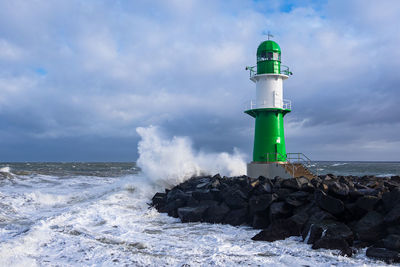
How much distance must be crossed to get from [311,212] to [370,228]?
48.3 inches

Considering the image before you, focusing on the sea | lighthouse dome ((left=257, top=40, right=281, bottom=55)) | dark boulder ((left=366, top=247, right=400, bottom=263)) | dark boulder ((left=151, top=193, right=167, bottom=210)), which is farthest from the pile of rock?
lighthouse dome ((left=257, top=40, right=281, bottom=55))

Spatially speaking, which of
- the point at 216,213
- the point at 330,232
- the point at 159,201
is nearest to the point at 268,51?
the point at 159,201

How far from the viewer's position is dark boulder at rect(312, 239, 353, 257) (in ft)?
17.6

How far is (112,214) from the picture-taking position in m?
9.16

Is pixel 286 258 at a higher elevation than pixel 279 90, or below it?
below

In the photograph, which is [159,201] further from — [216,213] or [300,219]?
[300,219]

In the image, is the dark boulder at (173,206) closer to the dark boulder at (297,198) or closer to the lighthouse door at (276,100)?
the dark boulder at (297,198)

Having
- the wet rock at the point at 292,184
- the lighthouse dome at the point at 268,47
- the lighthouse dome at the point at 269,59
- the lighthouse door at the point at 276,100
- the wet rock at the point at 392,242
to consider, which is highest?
the lighthouse dome at the point at 268,47

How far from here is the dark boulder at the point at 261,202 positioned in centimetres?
779

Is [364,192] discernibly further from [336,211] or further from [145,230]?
[145,230]

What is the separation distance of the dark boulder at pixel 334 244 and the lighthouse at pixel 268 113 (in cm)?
719

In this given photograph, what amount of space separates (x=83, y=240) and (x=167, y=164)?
987 centimetres

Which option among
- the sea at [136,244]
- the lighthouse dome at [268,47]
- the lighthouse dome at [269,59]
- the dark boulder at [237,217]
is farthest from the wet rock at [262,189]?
the lighthouse dome at [268,47]

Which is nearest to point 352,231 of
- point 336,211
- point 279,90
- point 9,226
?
point 336,211
